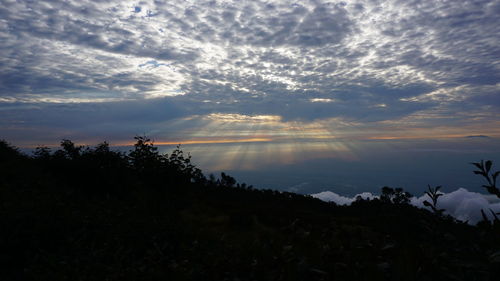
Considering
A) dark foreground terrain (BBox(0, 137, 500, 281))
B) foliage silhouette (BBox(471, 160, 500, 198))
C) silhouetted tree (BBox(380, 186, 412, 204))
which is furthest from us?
silhouetted tree (BBox(380, 186, 412, 204))

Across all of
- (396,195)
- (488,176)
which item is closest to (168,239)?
(488,176)

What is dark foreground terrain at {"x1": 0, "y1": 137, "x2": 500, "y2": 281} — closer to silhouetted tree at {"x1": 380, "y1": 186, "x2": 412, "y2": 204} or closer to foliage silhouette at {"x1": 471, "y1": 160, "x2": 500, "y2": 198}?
foliage silhouette at {"x1": 471, "y1": 160, "x2": 500, "y2": 198}

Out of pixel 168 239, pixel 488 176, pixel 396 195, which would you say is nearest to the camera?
pixel 488 176

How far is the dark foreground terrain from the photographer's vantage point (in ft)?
7.07

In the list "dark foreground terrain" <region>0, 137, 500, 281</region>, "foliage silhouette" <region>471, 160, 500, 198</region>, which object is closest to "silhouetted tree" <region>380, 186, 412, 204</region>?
"dark foreground terrain" <region>0, 137, 500, 281</region>

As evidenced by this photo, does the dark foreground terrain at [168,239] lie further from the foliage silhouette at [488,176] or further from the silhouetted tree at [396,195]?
the silhouetted tree at [396,195]

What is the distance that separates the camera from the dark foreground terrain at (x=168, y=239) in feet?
7.07

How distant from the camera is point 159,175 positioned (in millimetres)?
15469

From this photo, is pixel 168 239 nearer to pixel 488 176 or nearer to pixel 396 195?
pixel 488 176

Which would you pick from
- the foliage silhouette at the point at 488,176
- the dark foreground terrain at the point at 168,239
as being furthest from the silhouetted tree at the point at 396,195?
the foliage silhouette at the point at 488,176

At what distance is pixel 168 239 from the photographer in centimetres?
826

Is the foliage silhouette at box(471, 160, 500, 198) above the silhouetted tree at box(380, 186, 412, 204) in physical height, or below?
above

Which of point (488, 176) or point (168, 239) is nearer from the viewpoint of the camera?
point (488, 176)

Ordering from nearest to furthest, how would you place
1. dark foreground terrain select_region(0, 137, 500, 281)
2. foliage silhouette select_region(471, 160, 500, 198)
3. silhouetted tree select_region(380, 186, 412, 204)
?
foliage silhouette select_region(471, 160, 500, 198) → dark foreground terrain select_region(0, 137, 500, 281) → silhouetted tree select_region(380, 186, 412, 204)
